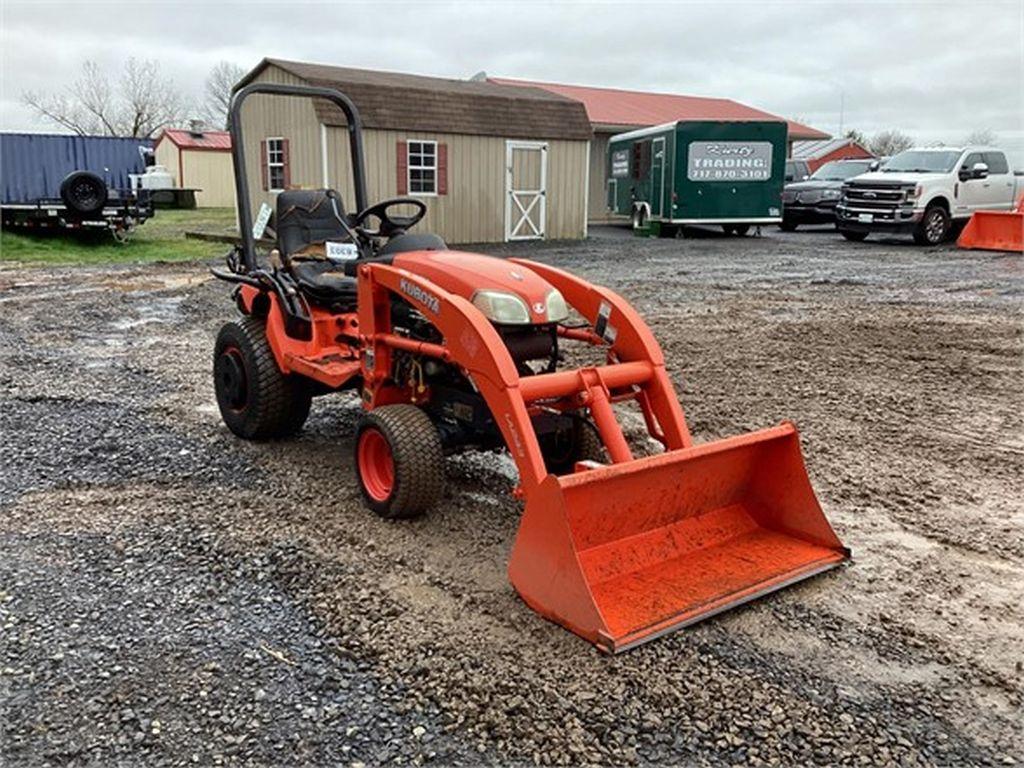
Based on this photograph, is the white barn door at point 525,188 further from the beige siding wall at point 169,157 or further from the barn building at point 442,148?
the beige siding wall at point 169,157

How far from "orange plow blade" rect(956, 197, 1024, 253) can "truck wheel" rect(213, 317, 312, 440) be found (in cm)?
1486

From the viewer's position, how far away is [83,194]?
56.0ft

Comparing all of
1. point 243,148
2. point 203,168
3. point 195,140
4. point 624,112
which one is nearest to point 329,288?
point 243,148

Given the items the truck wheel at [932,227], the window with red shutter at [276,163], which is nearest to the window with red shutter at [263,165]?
the window with red shutter at [276,163]

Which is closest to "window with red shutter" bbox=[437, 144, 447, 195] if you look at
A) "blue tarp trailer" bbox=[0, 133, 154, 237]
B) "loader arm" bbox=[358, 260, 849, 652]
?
"blue tarp trailer" bbox=[0, 133, 154, 237]

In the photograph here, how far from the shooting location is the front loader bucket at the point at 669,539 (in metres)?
3.12

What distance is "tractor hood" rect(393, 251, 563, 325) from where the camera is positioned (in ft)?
13.0

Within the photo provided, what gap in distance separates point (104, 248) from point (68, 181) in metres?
1.32

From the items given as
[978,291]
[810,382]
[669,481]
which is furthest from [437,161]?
[669,481]

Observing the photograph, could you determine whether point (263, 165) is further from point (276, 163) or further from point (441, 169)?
point (441, 169)

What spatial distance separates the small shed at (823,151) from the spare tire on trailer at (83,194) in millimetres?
24292

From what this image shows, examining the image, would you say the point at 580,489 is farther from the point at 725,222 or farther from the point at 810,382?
the point at 725,222

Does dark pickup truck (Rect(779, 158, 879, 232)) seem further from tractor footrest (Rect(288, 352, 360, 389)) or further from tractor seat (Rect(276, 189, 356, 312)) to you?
tractor footrest (Rect(288, 352, 360, 389))

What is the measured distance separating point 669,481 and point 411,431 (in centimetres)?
112
